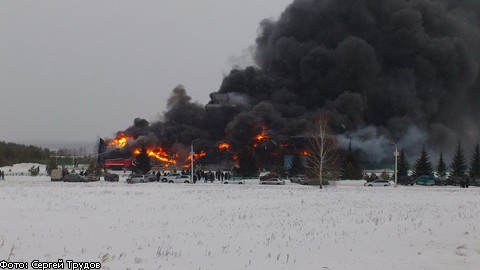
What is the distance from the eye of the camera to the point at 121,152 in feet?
334

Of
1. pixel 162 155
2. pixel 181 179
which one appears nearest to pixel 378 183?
pixel 181 179

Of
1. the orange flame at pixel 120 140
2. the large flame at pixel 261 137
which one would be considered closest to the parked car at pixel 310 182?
the large flame at pixel 261 137

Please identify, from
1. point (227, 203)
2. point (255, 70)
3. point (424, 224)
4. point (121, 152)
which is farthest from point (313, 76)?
point (424, 224)

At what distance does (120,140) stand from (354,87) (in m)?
49.2

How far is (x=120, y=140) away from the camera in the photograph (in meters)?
105

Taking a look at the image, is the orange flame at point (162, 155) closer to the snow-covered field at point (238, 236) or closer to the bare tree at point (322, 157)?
the bare tree at point (322, 157)

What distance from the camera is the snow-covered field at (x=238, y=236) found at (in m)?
13.2

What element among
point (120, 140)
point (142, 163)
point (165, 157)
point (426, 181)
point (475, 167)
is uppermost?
point (120, 140)

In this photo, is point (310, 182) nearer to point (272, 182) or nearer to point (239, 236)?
point (272, 182)

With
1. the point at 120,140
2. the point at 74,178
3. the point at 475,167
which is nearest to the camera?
the point at 74,178

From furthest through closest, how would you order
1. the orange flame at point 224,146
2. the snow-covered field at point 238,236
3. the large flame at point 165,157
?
1. the large flame at point 165,157
2. the orange flame at point 224,146
3. the snow-covered field at point 238,236

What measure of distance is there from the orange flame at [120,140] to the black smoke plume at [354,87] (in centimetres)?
201

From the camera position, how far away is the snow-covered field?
43.2ft

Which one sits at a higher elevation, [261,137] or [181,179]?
[261,137]
